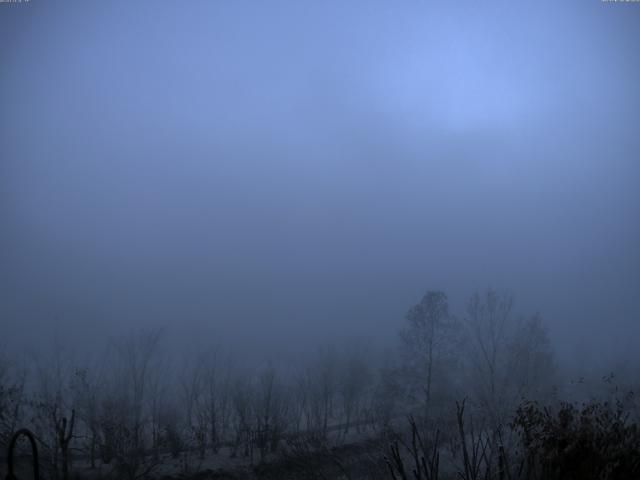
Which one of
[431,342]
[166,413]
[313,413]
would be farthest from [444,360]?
[166,413]

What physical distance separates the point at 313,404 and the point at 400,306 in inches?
5505

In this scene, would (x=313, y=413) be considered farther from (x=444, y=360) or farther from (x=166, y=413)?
(x=444, y=360)

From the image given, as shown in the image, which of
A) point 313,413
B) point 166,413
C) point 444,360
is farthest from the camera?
point 313,413

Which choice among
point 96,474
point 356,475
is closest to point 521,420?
point 356,475

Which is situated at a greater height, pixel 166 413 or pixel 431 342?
pixel 431 342

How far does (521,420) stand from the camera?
893 cm

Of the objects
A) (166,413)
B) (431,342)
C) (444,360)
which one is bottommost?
(166,413)

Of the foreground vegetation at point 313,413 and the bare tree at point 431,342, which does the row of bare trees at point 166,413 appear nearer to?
the foreground vegetation at point 313,413

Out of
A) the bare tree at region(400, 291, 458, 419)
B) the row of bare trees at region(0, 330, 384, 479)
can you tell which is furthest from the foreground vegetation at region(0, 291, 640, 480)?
the row of bare trees at region(0, 330, 384, 479)

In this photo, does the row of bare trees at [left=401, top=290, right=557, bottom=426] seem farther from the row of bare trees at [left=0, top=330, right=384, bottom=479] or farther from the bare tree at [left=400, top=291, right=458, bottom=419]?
the row of bare trees at [left=0, top=330, right=384, bottom=479]

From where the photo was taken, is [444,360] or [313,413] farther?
[313,413]

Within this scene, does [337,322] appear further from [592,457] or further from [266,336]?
[592,457]

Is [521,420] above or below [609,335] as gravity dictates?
above

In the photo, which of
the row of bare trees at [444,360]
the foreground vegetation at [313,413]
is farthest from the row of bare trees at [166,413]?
the row of bare trees at [444,360]
